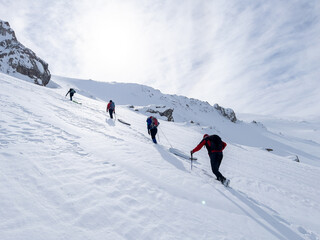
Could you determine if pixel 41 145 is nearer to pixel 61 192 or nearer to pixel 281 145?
pixel 61 192

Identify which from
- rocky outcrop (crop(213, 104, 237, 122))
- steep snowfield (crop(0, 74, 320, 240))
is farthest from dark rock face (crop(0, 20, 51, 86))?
rocky outcrop (crop(213, 104, 237, 122))

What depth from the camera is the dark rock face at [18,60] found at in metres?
35.7

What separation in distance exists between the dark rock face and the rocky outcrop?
87.4m

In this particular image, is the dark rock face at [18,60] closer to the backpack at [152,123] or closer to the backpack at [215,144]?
the backpack at [152,123]

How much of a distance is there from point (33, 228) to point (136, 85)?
9143 cm

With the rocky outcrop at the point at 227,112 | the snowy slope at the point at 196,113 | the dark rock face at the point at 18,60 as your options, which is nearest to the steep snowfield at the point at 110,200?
the dark rock face at the point at 18,60

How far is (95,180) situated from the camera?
3.99 meters

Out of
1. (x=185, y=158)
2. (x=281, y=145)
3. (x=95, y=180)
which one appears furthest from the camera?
(x=281, y=145)

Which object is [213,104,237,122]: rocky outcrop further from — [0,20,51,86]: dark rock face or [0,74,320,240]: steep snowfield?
[0,74,320,240]: steep snowfield

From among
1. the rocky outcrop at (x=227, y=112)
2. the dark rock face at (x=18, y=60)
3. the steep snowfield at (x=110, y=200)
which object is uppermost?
the rocky outcrop at (x=227, y=112)

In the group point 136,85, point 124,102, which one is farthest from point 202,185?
point 136,85

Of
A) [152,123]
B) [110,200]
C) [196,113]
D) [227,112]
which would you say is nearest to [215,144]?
[110,200]

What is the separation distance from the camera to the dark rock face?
3572cm

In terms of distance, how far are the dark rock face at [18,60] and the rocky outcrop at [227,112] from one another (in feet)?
287
